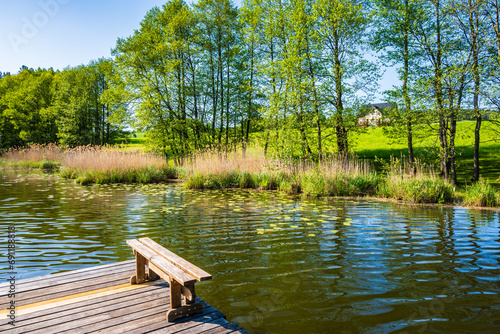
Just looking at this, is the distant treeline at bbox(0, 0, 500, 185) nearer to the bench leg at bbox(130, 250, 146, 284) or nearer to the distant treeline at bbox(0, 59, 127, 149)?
the bench leg at bbox(130, 250, 146, 284)

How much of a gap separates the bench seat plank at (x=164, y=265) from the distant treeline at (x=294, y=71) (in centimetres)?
1040

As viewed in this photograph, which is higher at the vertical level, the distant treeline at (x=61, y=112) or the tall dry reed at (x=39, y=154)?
the distant treeline at (x=61, y=112)

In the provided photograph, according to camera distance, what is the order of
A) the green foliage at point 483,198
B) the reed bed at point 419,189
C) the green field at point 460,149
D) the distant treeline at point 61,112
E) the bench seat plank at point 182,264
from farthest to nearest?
the distant treeline at point 61,112, the green field at point 460,149, the reed bed at point 419,189, the green foliage at point 483,198, the bench seat plank at point 182,264

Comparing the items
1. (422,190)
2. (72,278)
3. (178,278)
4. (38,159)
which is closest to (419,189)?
(422,190)

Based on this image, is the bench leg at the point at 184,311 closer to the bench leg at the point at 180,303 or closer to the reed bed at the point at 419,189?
the bench leg at the point at 180,303

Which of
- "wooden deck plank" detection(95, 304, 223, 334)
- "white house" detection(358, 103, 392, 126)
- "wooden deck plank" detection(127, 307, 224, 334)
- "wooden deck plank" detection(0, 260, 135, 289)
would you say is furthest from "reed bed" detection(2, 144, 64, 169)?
"wooden deck plank" detection(127, 307, 224, 334)

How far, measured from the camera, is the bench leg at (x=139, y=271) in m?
3.31

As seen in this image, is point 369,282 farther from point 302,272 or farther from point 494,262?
point 494,262

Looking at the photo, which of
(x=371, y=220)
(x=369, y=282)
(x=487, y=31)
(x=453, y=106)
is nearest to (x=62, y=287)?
(x=369, y=282)

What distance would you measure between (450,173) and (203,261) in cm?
1339

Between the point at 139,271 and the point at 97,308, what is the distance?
2.02 ft

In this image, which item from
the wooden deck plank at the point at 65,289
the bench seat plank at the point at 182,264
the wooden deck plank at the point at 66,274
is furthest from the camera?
the wooden deck plank at the point at 66,274

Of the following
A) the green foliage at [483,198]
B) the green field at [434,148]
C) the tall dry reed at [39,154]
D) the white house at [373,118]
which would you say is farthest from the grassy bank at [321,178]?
the tall dry reed at [39,154]

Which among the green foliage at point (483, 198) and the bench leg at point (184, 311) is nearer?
the bench leg at point (184, 311)
